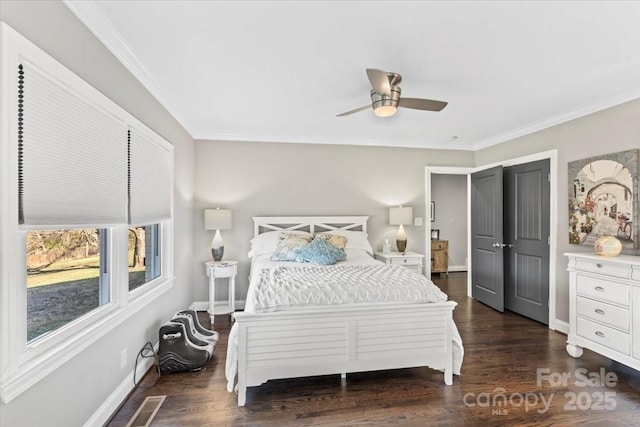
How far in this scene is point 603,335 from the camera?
2719 millimetres

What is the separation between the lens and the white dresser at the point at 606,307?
8.17 ft

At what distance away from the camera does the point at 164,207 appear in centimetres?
307

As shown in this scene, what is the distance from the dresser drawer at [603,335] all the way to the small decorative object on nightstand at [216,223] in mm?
4112

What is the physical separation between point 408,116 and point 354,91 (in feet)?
3.53

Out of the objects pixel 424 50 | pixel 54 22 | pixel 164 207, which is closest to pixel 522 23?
pixel 424 50

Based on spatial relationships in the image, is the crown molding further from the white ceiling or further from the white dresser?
the white dresser

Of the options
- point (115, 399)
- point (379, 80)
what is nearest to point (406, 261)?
point (379, 80)

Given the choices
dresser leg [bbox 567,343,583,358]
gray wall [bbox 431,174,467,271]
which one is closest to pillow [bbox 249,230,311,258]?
dresser leg [bbox 567,343,583,358]

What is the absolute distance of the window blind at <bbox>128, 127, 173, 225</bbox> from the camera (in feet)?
7.82

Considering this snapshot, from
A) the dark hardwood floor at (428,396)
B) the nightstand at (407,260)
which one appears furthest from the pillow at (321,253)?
the dark hardwood floor at (428,396)

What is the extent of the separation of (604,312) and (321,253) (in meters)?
2.73

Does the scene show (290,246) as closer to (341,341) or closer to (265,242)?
(265,242)

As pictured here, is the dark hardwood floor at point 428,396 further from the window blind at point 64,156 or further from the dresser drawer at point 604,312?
the window blind at point 64,156

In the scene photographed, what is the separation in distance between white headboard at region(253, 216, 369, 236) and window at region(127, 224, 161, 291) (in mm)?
1511
